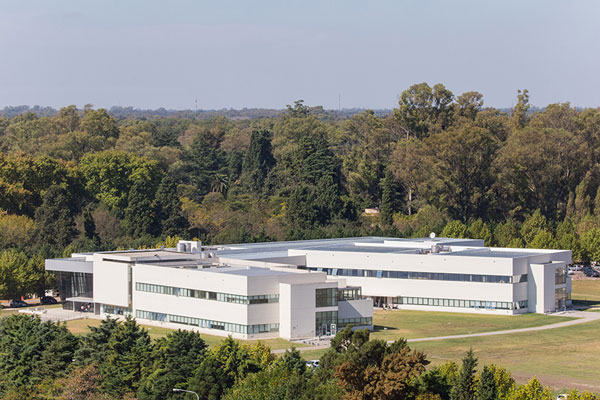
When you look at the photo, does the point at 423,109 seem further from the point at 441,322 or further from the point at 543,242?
the point at 441,322

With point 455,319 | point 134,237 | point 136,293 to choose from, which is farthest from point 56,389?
point 134,237

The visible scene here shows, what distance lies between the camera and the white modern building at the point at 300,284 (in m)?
86.5

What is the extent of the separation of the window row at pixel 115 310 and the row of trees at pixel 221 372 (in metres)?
25.9

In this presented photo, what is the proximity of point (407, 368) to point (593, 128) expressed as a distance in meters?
122

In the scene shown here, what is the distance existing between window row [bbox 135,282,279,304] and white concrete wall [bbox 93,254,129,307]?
238 centimetres

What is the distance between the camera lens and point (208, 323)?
294 feet

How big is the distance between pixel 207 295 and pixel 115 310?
15217mm

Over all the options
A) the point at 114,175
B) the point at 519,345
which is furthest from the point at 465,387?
the point at 114,175

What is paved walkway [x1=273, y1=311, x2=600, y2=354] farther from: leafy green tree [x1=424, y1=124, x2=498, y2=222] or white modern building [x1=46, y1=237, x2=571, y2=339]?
leafy green tree [x1=424, y1=124, x2=498, y2=222]

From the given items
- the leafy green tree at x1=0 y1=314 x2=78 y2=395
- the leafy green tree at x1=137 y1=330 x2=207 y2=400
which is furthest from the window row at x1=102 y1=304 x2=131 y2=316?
the leafy green tree at x1=137 y1=330 x2=207 y2=400

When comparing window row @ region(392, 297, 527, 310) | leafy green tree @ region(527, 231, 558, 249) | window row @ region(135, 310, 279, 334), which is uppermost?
leafy green tree @ region(527, 231, 558, 249)

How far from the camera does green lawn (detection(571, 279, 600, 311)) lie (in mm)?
111213

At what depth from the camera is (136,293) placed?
97.8 metres

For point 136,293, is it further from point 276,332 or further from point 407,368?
point 407,368
